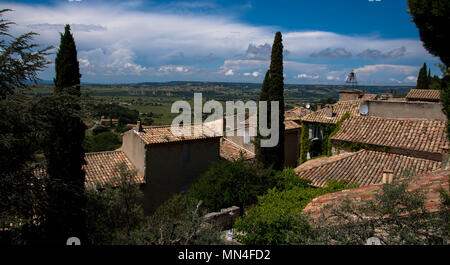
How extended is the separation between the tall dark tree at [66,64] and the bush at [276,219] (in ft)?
29.1

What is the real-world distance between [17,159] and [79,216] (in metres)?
3.42

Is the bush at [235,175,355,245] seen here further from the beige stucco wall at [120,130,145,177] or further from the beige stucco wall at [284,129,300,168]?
the beige stucco wall at [284,129,300,168]

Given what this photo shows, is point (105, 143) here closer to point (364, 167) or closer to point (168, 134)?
point (168, 134)

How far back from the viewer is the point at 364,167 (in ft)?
51.6

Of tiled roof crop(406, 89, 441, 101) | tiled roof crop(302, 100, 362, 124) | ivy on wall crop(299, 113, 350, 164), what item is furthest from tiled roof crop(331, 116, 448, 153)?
tiled roof crop(406, 89, 441, 101)

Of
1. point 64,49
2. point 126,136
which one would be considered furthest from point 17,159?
point 126,136

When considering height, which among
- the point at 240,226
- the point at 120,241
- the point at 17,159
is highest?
the point at 17,159

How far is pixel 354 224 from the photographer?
5301 mm

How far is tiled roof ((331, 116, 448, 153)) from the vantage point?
16.9m

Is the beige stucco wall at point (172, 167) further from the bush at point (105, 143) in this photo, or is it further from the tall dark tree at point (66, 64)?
the bush at point (105, 143)

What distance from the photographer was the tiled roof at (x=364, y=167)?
14.7 metres

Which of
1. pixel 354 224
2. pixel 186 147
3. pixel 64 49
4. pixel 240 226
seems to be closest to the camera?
pixel 354 224

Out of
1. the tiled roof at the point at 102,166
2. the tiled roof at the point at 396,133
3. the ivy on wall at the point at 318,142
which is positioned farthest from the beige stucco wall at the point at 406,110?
the tiled roof at the point at 102,166
